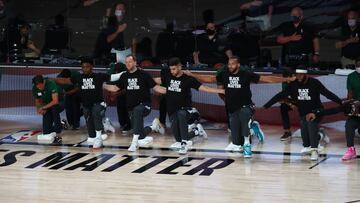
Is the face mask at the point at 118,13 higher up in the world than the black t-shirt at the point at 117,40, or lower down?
higher up

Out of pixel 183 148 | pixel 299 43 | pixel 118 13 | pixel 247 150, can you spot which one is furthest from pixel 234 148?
pixel 118 13

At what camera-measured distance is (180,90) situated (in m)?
13.2

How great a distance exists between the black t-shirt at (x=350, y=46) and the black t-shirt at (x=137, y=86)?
3.73m

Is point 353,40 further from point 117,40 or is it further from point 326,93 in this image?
point 117,40

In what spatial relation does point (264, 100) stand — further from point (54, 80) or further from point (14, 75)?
point (14, 75)

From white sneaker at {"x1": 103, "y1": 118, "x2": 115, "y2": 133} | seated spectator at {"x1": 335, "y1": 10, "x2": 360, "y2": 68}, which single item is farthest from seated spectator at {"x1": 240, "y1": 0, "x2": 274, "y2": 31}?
white sneaker at {"x1": 103, "y1": 118, "x2": 115, "y2": 133}

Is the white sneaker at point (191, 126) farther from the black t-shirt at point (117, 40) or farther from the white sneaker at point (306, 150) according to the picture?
the black t-shirt at point (117, 40)

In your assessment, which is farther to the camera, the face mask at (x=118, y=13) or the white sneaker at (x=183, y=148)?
the face mask at (x=118, y=13)

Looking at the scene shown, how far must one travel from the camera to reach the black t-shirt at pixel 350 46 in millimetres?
15031

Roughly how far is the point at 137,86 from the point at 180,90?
0.75 m

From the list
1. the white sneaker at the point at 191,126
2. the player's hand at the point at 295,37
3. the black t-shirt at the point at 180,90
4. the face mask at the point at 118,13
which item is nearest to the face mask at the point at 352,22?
the player's hand at the point at 295,37

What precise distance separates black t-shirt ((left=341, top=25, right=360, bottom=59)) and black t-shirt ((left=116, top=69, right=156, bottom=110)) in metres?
3.73

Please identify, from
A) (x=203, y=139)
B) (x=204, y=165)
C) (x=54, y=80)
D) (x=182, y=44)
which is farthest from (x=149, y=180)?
(x=182, y=44)

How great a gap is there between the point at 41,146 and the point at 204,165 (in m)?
3.07
